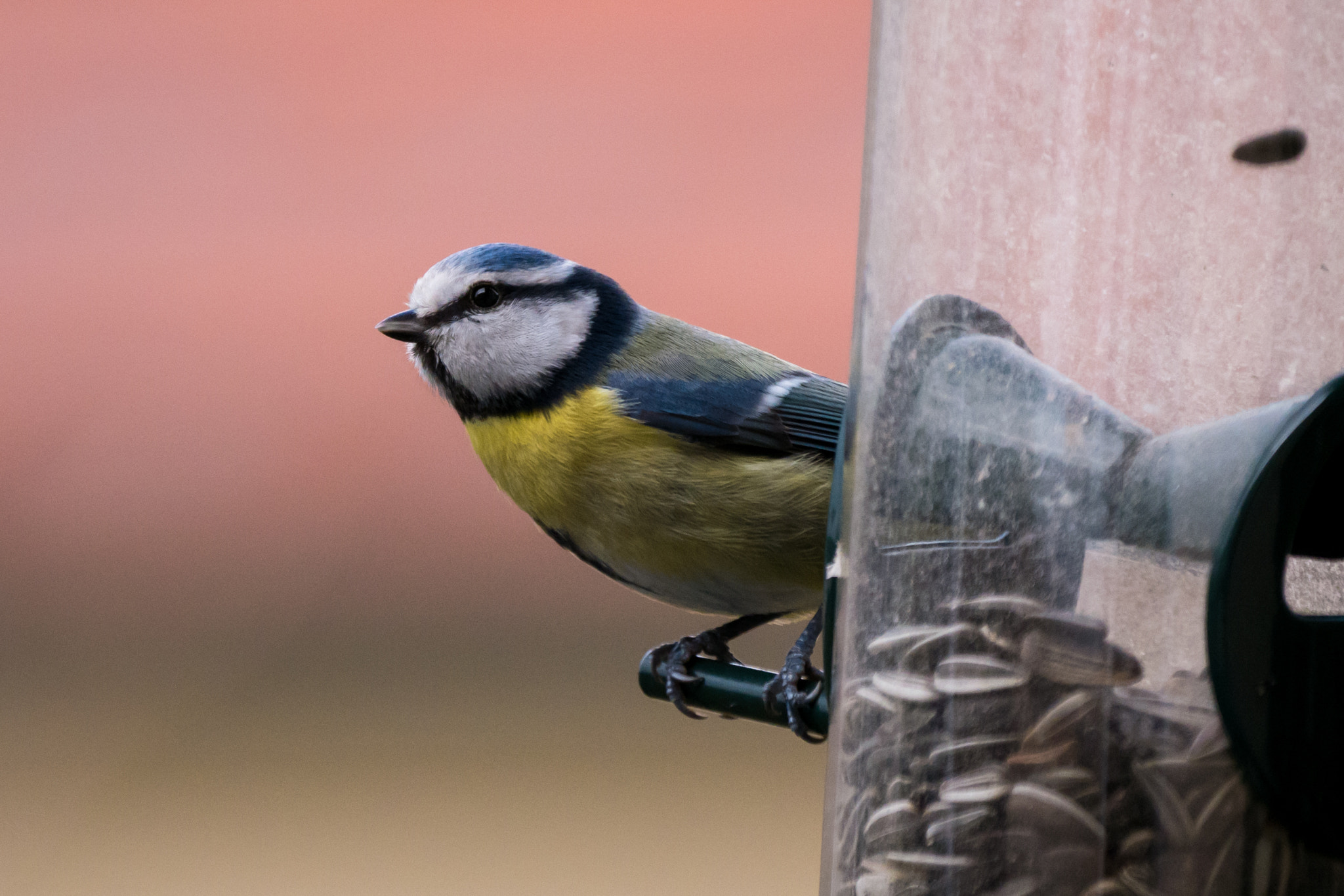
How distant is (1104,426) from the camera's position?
77 cm

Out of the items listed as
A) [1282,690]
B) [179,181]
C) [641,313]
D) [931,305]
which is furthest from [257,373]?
[1282,690]

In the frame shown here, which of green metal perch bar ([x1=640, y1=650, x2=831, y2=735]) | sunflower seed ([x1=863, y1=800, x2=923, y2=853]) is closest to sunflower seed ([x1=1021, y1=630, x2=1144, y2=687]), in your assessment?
sunflower seed ([x1=863, y1=800, x2=923, y2=853])

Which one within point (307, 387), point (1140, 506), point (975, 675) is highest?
point (1140, 506)

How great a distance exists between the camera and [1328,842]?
2.36 feet

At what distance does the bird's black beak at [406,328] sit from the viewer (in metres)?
1.41

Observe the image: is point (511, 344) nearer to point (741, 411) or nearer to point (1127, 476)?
point (741, 411)

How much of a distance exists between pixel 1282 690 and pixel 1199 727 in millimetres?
45

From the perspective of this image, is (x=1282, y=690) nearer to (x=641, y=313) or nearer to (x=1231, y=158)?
(x=1231, y=158)

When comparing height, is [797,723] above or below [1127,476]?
below

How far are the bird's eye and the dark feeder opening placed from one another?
0.63 meters

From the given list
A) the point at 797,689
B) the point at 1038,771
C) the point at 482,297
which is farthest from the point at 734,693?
the point at 482,297

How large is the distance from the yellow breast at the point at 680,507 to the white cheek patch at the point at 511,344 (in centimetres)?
9

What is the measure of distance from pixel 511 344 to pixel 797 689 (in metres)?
0.50

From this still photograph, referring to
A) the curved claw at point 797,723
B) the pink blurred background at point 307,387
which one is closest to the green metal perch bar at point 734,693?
the curved claw at point 797,723
